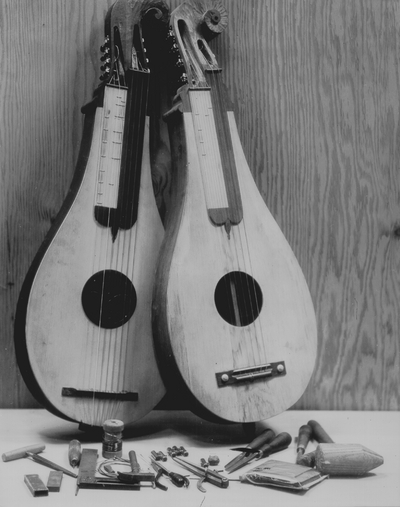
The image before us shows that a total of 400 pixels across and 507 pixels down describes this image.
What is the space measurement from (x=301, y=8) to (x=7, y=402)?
1255mm

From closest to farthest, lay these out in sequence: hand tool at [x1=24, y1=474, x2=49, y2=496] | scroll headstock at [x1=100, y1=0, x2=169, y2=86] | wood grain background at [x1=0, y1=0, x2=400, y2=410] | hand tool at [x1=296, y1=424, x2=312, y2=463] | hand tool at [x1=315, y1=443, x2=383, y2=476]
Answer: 1. hand tool at [x1=24, y1=474, x2=49, y2=496]
2. hand tool at [x1=315, y1=443, x2=383, y2=476]
3. hand tool at [x1=296, y1=424, x2=312, y2=463]
4. scroll headstock at [x1=100, y1=0, x2=169, y2=86]
5. wood grain background at [x1=0, y1=0, x2=400, y2=410]

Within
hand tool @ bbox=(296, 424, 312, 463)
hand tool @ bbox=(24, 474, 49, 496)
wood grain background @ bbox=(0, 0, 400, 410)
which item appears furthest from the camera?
wood grain background @ bbox=(0, 0, 400, 410)

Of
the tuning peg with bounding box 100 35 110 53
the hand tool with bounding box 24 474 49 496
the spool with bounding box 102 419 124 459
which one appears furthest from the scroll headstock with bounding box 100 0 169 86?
the hand tool with bounding box 24 474 49 496

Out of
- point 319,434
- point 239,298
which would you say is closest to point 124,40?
point 239,298

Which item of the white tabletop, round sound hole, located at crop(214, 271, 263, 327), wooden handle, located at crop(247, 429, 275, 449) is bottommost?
the white tabletop

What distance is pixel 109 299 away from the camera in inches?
56.0

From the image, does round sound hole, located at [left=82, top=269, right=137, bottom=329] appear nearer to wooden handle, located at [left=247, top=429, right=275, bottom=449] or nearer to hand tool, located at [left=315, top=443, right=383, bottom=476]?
wooden handle, located at [left=247, top=429, right=275, bottom=449]

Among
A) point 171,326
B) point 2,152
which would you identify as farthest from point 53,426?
point 2,152

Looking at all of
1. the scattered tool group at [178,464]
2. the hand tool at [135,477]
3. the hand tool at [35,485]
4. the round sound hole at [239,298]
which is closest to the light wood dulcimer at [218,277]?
the round sound hole at [239,298]

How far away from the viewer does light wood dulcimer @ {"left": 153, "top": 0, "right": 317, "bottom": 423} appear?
4.45 feet

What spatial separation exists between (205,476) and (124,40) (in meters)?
0.96

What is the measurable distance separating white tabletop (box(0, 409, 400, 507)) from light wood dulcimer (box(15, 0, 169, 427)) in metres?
0.09

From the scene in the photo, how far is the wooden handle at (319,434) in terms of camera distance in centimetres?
141

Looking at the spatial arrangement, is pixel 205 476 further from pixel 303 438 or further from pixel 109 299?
pixel 109 299
